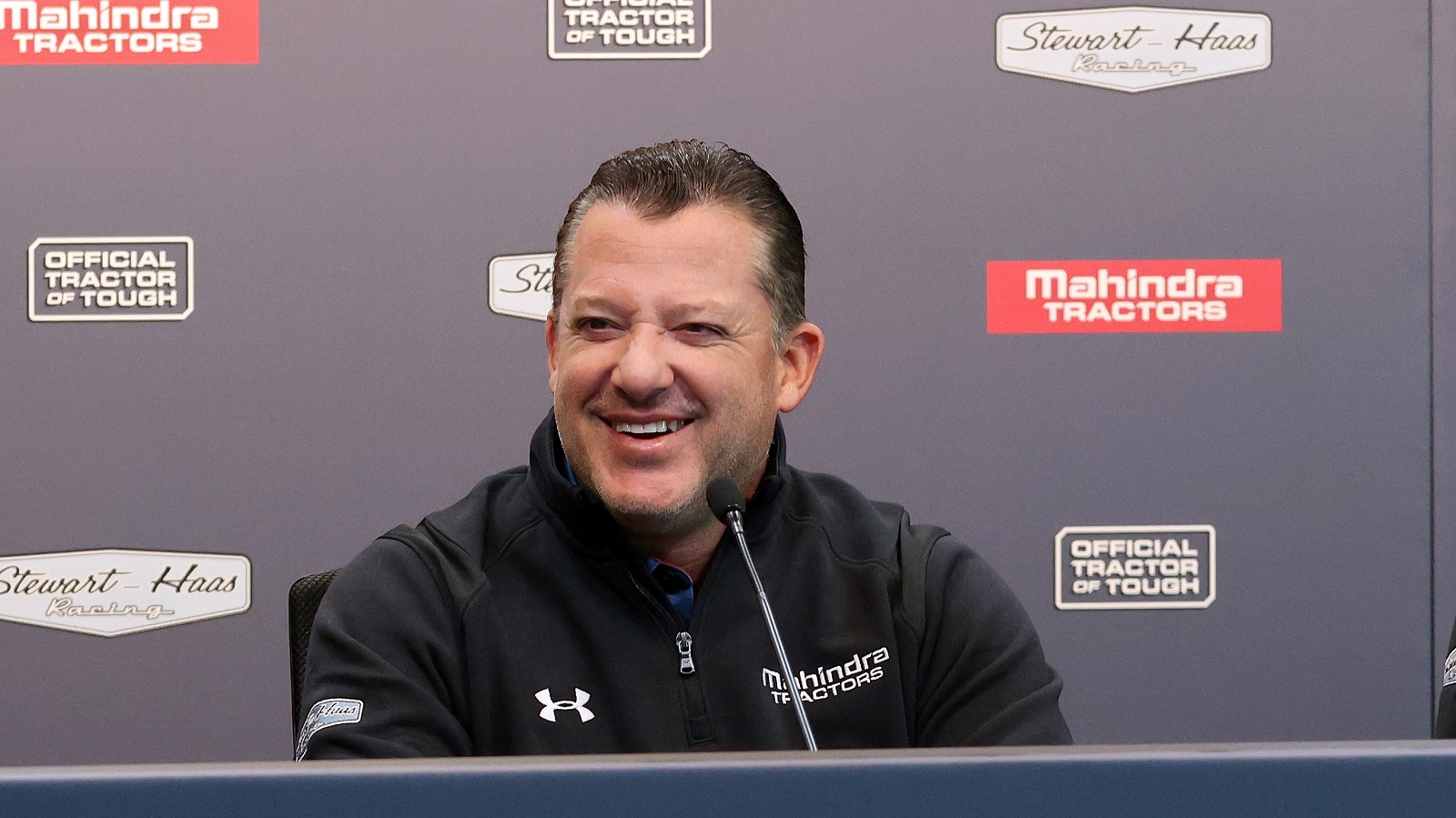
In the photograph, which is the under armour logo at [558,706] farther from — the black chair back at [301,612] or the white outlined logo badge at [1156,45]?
the white outlined logo badge at [1156,45]

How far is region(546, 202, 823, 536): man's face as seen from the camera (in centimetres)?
121

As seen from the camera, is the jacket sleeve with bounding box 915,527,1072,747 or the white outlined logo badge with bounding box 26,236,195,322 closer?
the jacket sleeve with bounding box 915,527,1072,747

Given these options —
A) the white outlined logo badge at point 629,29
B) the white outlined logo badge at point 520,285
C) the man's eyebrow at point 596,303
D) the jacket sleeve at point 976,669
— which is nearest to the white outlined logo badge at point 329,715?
the man's eyebrow at point 596,303

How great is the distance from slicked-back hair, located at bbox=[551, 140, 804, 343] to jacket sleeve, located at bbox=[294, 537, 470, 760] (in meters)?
0.28

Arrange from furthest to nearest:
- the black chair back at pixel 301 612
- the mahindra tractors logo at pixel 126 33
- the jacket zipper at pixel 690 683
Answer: the mahindra tractors logo at pixel 126 33, the black chair back at pixel 301 612, the jacket zipper at pixel 690 683

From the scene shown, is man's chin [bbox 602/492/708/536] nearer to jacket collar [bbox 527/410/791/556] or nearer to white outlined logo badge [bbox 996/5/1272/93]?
jacket collar [bbox 527/410/791/556]

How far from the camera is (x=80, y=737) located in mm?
2078

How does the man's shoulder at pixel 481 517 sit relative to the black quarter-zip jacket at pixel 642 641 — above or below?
above

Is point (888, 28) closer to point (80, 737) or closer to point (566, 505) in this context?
point (566, 505)

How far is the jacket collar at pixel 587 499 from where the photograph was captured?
48.5 inches

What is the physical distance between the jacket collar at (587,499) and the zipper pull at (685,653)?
0.09 m

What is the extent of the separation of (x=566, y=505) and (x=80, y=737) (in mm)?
1230

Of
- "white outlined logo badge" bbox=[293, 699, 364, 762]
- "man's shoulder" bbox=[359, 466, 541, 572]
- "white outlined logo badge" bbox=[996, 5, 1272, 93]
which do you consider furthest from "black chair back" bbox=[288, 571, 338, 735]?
"white outlined logo badge" bbox=[996, 5, 1272, 93]

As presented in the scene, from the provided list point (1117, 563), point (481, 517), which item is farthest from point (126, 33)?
point (1117, 563)
